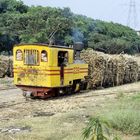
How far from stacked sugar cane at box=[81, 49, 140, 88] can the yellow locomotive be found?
4961 millimetres

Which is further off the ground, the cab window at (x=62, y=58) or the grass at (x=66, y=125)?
the cab window at (x=62, y=58)

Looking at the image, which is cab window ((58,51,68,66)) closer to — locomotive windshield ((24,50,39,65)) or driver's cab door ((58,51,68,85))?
driver's cab door ((58,51,68,85))

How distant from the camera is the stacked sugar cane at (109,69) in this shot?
87.2 feet

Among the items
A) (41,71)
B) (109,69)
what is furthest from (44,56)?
(109,69)

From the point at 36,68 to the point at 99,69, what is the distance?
24.6ft

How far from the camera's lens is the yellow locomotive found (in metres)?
19.9

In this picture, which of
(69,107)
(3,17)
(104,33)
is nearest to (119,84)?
(69,107)

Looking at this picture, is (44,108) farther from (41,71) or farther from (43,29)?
(43,29)

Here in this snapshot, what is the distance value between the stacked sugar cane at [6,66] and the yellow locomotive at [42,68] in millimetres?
14737

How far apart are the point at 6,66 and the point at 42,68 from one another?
16.5 m

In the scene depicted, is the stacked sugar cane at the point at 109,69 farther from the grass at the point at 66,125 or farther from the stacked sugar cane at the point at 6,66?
the grass at the point at 66,125

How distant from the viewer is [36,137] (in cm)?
1105

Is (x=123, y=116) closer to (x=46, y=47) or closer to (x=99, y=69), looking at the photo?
(x=46, y=47)

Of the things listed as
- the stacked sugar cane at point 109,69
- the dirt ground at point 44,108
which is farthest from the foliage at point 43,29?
the dirt ground at point 44,108
